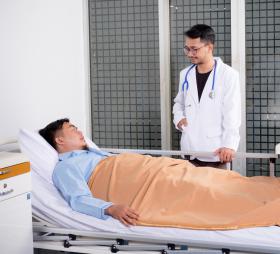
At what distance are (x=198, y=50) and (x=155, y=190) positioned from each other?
1168 millimetres

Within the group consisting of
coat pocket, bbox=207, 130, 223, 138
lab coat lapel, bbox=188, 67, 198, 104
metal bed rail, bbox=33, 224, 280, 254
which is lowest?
metal bed rail, bbox=33, 224, 280, 254

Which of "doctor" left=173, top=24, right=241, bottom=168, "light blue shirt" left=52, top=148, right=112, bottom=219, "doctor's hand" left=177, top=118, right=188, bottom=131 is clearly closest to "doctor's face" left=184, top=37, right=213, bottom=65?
"doctor" left=173, top=24, right=241, bottom=168

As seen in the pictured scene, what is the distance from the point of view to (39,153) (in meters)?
2.84

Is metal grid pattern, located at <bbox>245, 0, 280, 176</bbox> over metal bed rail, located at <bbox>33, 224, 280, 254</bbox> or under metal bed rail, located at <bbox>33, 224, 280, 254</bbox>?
over

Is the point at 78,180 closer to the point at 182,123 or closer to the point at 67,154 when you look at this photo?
the point at 67,154

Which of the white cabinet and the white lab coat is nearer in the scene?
the white cabinet

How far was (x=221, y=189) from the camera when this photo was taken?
2586mm

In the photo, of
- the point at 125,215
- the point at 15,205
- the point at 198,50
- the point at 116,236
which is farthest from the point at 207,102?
the point at 15,205

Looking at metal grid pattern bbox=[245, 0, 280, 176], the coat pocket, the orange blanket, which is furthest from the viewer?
metal grid pattern bbox=[245, 0, 280, 176]

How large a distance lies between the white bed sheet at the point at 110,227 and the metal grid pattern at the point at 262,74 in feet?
7.25

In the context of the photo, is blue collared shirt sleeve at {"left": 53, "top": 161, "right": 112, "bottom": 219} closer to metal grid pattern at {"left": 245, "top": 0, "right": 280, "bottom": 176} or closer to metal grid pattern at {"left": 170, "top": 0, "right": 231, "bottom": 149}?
metal grid pattern at {"left": 170, "top": 0, "right": 231, "bottom": 149}

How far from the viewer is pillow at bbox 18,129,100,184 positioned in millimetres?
2797

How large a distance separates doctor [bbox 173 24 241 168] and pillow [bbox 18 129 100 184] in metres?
1.02

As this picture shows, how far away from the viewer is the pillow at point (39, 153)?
2797 millimetres
